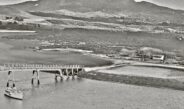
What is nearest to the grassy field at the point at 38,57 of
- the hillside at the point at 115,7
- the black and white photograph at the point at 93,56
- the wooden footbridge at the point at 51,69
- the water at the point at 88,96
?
the black and white photograph at the point at 93,56

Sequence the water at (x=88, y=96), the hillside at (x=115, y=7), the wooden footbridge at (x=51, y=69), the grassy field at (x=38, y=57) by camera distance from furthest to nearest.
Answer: the hillside at (x=115, y=7)
the grassy field at (x=38, y=57)
the wooden footbridge at (x=51, y=69)
the water at (x=88, y=96)

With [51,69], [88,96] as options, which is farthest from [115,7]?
[88,96]

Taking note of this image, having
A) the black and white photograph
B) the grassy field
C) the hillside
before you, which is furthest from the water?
the hillside

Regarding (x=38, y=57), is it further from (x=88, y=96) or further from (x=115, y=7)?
(x=115, y=7)

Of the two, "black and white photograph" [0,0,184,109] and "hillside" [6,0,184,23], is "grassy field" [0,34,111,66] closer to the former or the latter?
"black and white photograph" [0,0,184,109]

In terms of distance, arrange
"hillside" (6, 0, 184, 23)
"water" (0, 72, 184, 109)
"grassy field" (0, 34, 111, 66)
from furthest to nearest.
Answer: "hillside" (6, 0, 184, 23), "grassy field" (0, 34, 111, 66), "water" (0, 72, 184, 109)

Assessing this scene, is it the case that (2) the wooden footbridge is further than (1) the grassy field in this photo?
No

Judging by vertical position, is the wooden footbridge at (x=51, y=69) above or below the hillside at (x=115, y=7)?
below

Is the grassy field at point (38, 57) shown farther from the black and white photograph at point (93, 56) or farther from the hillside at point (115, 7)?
the hillside at point (115, 7)
